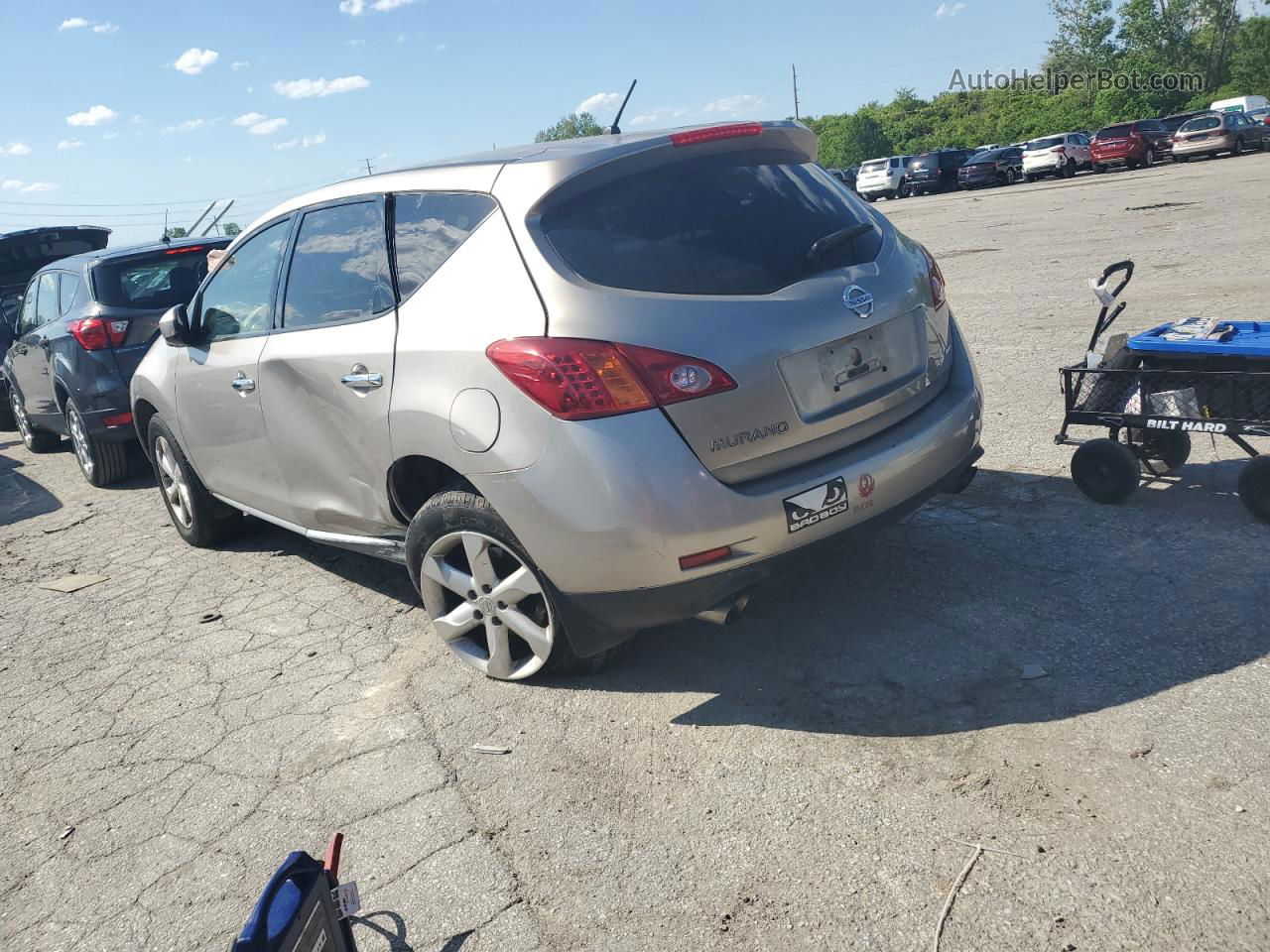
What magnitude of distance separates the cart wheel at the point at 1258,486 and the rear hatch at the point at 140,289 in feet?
21.8

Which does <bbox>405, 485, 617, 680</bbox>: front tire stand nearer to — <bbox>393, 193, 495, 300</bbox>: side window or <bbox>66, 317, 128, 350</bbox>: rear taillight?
<bbox>393, 193, 495, 300</bbox>: side window

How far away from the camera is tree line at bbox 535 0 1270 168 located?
60.4 metres

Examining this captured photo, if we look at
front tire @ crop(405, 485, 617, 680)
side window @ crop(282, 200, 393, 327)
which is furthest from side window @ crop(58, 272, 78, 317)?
front tire @ crop(405, 485, 617, 680)

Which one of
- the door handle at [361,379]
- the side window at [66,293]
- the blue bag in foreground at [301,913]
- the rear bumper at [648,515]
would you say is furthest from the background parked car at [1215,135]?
the blue bag in foreground at [301,913]

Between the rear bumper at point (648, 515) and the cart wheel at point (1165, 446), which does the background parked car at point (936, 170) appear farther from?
the rear bumper at point (648, 515)

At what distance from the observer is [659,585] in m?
3.19

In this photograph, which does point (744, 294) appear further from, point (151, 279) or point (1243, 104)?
point (1243, 104)

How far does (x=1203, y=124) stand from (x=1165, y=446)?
36740mm

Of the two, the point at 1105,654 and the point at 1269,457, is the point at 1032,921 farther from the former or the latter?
the point at 1269,457

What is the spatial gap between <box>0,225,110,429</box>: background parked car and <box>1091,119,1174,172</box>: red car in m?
34.3

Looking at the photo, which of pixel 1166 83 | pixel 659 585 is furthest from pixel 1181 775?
pixel 1166 83

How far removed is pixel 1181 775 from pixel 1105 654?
0.69m

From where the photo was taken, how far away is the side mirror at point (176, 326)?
5.07 meters

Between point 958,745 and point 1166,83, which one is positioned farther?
point 1166,83
